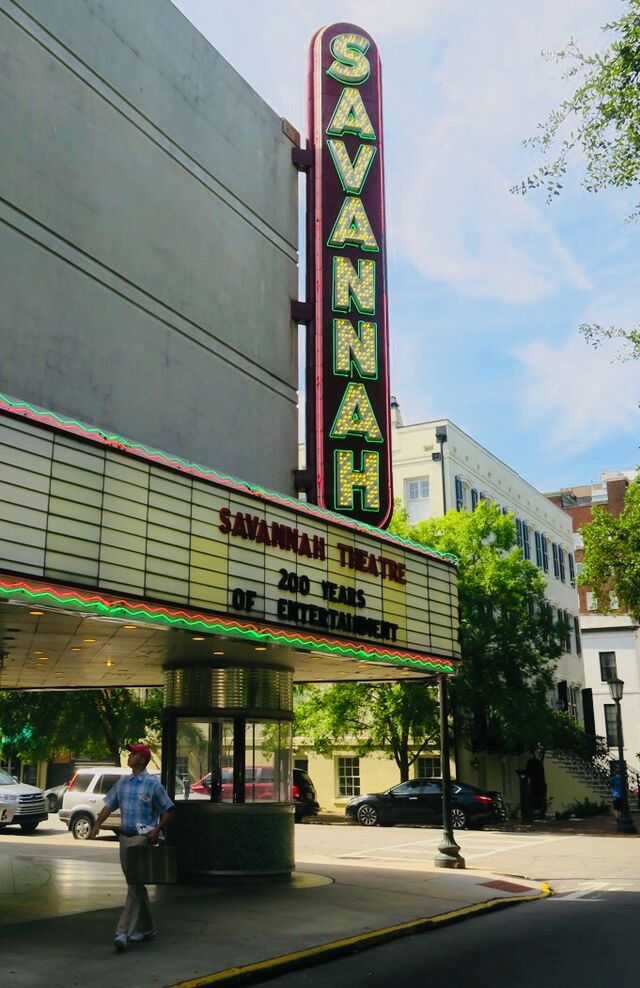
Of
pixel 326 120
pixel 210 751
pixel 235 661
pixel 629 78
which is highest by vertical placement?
pixel 326 120

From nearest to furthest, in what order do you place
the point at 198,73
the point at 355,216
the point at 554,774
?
the point at 198,73
the point at 355,216
the point at 554,774

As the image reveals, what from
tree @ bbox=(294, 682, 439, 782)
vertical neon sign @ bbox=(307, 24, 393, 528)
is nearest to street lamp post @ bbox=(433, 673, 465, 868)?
vertical neon sign @ bbox=(307, 24, 393, 528)

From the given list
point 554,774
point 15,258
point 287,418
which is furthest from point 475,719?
point 15,258

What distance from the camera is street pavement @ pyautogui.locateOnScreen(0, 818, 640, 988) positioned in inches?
357

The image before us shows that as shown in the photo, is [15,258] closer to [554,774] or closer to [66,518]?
[66,518]

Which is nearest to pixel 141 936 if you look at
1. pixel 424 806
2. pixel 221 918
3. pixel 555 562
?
pixel 221 918

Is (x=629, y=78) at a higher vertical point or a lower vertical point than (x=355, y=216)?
lower

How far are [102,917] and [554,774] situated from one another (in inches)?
1199

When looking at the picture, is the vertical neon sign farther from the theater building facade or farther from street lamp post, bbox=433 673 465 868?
street lamp post, bbox=433 673 465 868

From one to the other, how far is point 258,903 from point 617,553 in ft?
74.0

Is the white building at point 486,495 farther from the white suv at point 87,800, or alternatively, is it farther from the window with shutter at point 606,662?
the white suv at point 87,800

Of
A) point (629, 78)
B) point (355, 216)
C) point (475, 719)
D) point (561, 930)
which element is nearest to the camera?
point (561, 930)

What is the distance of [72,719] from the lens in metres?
31.3

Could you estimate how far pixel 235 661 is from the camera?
49.4ft
